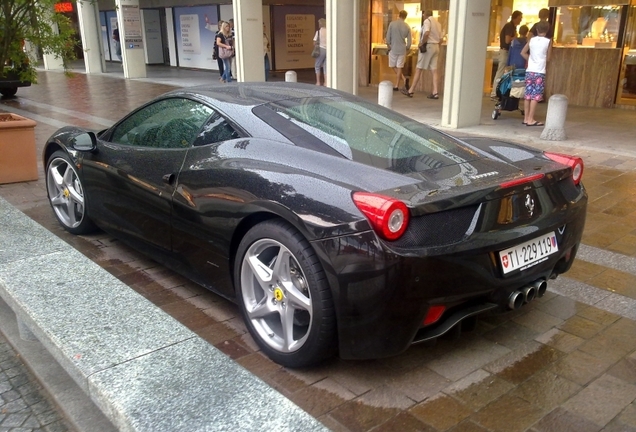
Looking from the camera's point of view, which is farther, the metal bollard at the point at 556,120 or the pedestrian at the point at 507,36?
the pedestrian at the point at 507,36

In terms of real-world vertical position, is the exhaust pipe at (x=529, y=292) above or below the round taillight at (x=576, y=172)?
below

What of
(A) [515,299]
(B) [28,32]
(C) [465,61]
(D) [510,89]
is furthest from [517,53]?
(A) [515,299]

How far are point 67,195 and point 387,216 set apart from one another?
11.9ft

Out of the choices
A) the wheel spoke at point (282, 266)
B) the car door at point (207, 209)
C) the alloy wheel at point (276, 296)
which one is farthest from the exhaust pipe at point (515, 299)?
the car door at point (207, 209)

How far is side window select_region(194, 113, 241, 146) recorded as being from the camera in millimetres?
3715

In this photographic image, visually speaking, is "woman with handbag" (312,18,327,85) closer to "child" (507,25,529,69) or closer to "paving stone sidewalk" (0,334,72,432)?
"child" (507,25,529,69)

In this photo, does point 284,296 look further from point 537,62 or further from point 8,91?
point 8,91

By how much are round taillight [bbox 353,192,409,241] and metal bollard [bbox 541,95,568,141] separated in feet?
23.2

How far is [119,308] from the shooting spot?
11.3 ft

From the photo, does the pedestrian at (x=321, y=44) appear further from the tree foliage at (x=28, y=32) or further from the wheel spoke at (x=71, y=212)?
the wheel spoke at (x=71, y=212)

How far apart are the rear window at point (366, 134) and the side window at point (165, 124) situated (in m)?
0.52

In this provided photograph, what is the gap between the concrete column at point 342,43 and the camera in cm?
1263

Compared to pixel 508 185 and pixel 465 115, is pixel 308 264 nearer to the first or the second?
pixel 508 185

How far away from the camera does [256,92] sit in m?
4.09
